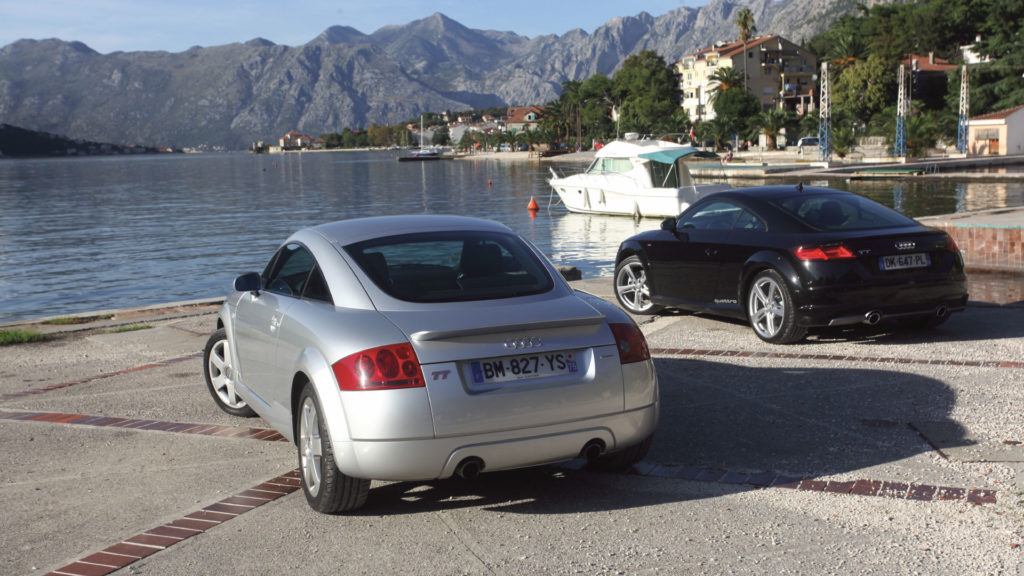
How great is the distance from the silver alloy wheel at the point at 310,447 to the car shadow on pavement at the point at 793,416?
6.44 ft

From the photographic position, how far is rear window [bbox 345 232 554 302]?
5105 millimetres

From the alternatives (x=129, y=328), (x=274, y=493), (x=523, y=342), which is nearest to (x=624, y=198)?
(x=129, y=328)

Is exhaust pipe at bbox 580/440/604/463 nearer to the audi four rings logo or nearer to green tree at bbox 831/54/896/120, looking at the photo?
the audi four rings logo

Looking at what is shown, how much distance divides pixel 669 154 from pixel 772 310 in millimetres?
30380

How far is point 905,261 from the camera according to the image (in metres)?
8.81

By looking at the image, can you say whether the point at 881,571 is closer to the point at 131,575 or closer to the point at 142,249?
the point at 131,575

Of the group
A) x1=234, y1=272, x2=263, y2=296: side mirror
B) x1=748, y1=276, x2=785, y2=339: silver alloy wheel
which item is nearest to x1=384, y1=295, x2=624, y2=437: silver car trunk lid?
x1=234, y1=272, x2=263, y2=296: side mirror

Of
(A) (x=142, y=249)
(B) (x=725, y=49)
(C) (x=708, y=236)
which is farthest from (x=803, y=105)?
(C) (x=708, y=236)

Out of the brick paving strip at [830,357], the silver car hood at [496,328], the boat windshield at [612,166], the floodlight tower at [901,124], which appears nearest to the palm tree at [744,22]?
the floodlight tower at [901,124]

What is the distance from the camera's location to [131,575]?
4.21 metres

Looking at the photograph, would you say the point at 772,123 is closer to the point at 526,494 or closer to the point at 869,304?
the point at 869,304

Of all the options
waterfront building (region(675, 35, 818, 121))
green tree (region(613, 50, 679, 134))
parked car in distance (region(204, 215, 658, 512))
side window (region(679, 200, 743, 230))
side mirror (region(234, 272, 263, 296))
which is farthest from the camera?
green tree (region(613, 50, 679, 134))

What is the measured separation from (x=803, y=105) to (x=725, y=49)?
13745mm

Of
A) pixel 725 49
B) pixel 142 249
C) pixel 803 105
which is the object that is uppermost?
pixel 725 49
